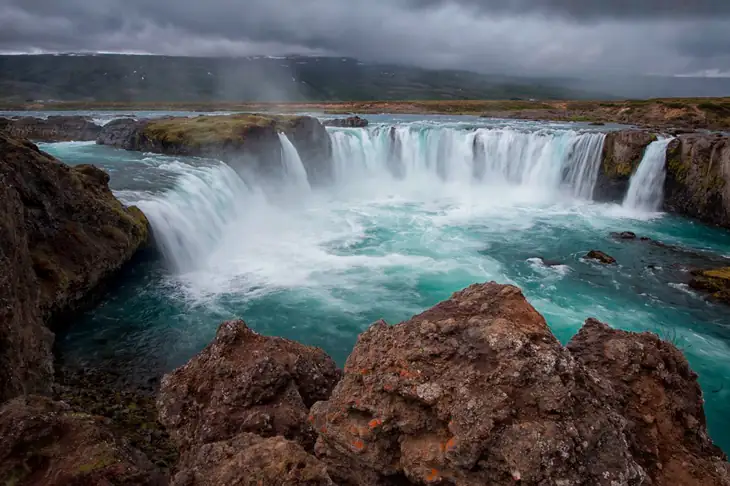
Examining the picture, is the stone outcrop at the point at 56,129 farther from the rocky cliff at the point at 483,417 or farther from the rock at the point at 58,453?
the rocky cliff at the point at 483,417

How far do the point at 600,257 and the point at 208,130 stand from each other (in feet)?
99.8

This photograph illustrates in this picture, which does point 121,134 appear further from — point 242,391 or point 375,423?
point 375,423

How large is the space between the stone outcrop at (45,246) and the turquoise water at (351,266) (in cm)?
127

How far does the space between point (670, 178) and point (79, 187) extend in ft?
123

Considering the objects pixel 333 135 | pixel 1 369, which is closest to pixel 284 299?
pixel 1 369

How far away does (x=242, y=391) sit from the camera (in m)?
6.29

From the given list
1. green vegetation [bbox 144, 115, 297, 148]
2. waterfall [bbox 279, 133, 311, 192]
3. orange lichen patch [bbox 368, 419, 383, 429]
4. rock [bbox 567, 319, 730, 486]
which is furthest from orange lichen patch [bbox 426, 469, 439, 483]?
waterfall [bbox 279, 133, 311, 192]

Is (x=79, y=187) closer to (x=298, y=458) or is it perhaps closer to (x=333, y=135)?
(x=298, y=458)

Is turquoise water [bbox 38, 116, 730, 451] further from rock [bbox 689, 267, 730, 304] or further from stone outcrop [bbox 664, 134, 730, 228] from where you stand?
stone outcrop [bbox 664, 134, 730, 228]

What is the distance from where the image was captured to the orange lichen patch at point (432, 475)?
411cm

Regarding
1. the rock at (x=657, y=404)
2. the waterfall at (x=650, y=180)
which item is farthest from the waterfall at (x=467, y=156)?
the rock at (x=657, y=404)

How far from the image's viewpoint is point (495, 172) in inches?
1812

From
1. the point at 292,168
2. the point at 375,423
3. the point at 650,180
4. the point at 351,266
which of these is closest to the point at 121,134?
the point at 292,168

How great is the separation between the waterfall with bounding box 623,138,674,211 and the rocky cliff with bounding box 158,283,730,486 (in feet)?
116
